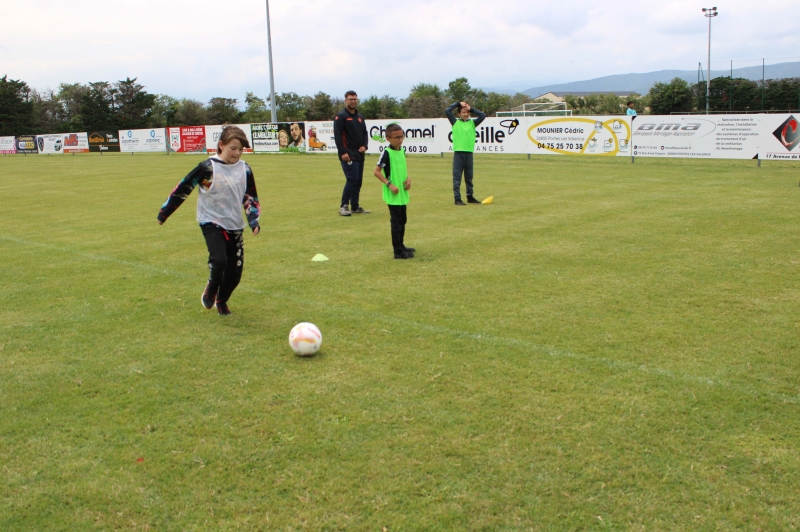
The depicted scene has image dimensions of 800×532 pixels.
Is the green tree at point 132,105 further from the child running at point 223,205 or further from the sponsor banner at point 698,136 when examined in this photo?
the child running at point 223,205

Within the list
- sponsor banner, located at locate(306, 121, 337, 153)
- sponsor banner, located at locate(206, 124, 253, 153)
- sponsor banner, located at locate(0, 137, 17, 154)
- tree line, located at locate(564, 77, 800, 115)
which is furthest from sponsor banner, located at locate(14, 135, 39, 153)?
tree line, located at locate(564, 77, 800, 115)

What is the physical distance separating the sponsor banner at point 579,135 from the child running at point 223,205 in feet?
57.8

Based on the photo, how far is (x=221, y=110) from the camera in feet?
229

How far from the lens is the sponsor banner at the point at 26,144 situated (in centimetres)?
4750

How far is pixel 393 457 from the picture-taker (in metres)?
3.28

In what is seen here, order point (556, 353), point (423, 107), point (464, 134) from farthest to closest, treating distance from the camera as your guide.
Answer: point (423, 107)
point (464, 134)
point (556, 353)

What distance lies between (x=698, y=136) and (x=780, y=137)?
2200mm

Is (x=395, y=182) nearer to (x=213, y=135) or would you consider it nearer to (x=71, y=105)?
(x=213, y=135)

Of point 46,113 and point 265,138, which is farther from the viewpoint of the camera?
point 46,113

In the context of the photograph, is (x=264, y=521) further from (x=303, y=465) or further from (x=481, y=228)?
(x=481, y=228)

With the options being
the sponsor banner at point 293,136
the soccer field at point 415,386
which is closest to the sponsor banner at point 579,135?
the sponsor banner at point 293,136

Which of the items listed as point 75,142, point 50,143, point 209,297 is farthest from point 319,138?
point 50,143

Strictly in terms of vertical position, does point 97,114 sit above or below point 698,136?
above

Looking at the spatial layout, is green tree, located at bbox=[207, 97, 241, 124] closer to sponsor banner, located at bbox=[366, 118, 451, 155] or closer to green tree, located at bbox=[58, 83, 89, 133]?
green tree, located at bbox=[58, 83, 89, 133]
